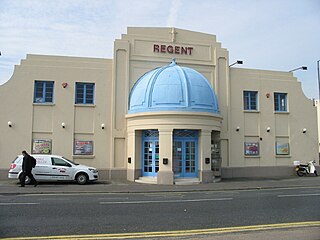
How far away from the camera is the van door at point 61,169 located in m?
18.7

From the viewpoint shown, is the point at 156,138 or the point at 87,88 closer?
the point at 156,138

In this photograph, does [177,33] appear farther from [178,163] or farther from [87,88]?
[178,163]

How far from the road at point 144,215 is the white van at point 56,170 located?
258 inches

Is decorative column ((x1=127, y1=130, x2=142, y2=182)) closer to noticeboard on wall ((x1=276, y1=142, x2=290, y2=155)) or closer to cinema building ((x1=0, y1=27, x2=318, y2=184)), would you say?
cinema building ((x1=0, y1=27, x2=318, y2=184))

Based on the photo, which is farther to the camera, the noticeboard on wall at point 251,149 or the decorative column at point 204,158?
the noticeboard on wall at point 251,149

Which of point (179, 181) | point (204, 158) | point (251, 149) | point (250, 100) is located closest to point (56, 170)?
point (179, 181)

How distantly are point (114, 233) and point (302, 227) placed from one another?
4187 mm

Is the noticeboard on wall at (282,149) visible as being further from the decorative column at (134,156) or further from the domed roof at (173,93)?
the decorative column at (134,156)

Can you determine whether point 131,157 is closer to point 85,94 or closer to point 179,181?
point 179,181

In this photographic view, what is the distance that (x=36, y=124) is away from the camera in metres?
21.5

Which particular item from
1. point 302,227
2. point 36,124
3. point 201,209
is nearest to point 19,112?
point 36,124

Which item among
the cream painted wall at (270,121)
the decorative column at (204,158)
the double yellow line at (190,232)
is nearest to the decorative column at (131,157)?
the decorative column at (204,158)

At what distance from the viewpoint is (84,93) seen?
22531mm

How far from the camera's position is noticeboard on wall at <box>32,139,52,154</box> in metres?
21.3
